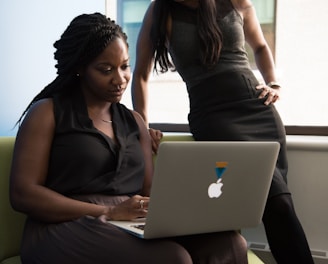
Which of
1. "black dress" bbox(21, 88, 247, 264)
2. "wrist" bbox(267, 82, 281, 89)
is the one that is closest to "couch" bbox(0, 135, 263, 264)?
"black dress" bbox(21, 88, 247, 264)

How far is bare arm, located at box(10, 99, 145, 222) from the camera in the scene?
1334 millimetres

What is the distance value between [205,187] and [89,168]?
394mm

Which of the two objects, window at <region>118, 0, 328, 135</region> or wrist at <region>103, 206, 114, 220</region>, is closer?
wrist at <region>103, 206, 114, 220</region>

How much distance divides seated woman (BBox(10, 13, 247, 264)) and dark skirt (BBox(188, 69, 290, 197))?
0.23 meters

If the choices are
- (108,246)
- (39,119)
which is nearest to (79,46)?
(39,119)

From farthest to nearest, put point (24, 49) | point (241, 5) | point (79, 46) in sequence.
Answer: point (24, 49) → point (241, 5) → point (79, 46)

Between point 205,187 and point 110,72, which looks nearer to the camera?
point 205,187

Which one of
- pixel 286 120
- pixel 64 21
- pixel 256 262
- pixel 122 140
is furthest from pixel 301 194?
pixel 64 21

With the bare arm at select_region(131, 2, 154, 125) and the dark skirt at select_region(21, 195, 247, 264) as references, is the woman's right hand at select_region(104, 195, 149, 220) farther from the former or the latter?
the bare arm at select_region(131, 2, 154, 125)

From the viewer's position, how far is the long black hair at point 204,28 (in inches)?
67.4

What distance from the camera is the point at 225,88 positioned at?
175 centimetres

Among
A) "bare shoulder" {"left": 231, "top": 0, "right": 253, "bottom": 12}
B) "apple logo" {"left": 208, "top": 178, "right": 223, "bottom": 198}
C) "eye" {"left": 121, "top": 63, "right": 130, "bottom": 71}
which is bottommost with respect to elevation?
"apple logo" {"left": 208, "top": 178, "right": 223, "bottom": 198}

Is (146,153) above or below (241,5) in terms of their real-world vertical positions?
below

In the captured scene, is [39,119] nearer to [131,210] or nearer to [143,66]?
[131,210]
